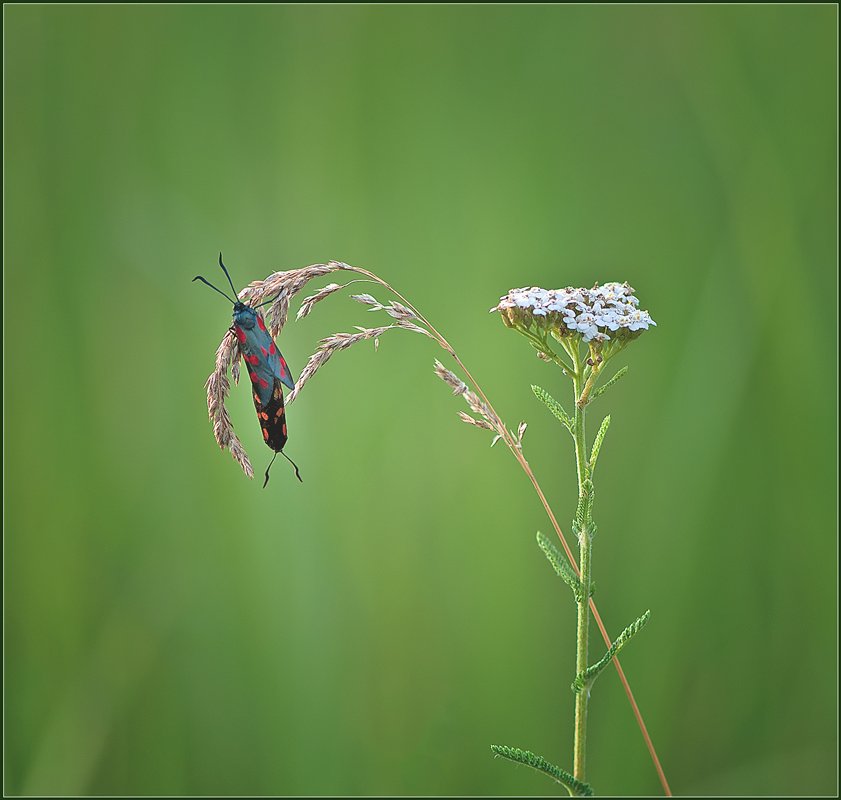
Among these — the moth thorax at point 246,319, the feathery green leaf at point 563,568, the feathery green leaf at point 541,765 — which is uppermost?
the moth thorax at point 246,319

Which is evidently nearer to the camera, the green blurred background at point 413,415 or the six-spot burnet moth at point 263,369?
the six-spot burnet moth at point 263,369

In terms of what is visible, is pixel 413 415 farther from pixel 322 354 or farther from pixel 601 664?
pixel 601 664

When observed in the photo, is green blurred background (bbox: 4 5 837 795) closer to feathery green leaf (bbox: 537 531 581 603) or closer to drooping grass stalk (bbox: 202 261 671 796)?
drooping grass stalk (bbox: 202 261 671 796)

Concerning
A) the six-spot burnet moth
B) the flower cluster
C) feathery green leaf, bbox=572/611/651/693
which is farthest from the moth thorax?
feathery green leaf, bbox=572/611/651/693

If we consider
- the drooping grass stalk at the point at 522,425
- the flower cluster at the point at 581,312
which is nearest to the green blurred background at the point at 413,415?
the drooping grass stalk at the point at 522,425

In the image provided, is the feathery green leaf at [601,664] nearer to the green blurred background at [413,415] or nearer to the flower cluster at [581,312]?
the flower cluster at [581,312]

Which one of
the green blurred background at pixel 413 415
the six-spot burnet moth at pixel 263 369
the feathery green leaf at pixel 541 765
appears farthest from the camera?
the green blurred background at pixel 413 415

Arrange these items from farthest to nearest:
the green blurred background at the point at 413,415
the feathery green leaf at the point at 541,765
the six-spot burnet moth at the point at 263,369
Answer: the green blurred background at the point at 413,415 → the six-spot burnet moth at the point at 263,369 → the feathery green leaf at the point at 541,765
